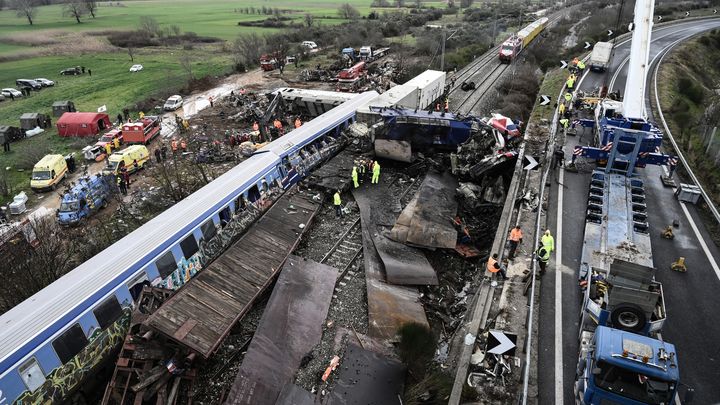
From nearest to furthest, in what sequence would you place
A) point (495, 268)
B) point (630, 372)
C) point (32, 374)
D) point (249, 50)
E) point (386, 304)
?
point (630, 372)
point (32, 374)
point (495, 268)
point (386, 304)
point (249, 50)

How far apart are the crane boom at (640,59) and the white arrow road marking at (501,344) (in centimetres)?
1464

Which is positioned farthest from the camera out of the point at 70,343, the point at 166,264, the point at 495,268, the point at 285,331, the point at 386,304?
the point at 386,304

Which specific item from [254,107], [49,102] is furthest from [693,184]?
[49,102]

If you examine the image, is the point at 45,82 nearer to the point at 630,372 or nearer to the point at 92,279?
the point at 92,279

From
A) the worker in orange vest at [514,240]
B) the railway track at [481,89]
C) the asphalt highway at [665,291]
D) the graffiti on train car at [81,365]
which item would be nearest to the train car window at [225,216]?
the graffiti on train car at [81,365]

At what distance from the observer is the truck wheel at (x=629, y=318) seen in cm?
1032

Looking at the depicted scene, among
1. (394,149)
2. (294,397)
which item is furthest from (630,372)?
(394,149)

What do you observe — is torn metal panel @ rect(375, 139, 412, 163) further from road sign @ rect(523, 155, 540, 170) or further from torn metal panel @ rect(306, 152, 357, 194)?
road sign @ rect(523, 155, 540, 170)

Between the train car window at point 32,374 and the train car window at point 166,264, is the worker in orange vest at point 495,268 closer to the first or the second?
the train car window at point 166,264

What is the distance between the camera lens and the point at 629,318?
34.5ft

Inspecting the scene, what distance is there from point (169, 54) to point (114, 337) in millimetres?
72850

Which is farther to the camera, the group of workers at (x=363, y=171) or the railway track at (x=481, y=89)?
the railway track at (x=481, y=89)

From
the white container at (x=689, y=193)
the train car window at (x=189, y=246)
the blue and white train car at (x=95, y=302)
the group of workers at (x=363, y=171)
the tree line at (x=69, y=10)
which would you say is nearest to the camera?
the blue and white train car at (x=95, y=302)

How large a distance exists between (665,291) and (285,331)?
39.1 ft
